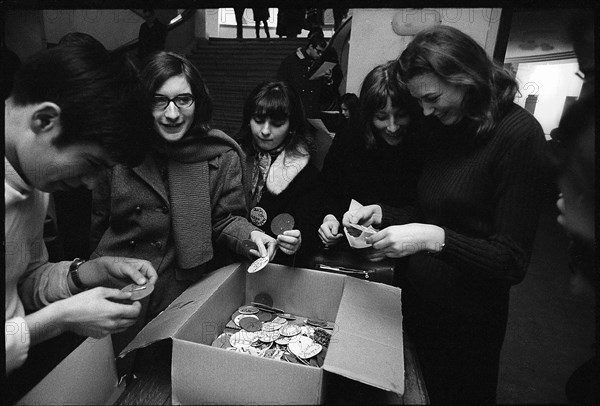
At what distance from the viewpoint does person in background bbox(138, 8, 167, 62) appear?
96 centimetres

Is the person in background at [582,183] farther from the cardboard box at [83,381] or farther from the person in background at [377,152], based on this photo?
the cardboard box at [83,381]

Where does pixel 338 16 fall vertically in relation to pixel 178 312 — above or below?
above

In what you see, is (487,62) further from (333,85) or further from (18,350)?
(18,350)

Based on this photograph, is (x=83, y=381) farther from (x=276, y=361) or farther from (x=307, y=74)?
(x=307, y=74)

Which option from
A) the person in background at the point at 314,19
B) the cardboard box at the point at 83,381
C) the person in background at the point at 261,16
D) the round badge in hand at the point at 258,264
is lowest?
the cardboard box at the point at 83,381

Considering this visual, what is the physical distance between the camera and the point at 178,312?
2.56 ft

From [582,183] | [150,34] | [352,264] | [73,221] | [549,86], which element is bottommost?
[352,264]

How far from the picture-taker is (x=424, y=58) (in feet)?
2.72

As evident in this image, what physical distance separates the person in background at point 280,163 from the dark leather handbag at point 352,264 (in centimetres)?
5

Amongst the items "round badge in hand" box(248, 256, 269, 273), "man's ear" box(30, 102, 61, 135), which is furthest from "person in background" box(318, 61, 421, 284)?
"man's ear" box(30, 102, 61, 135)

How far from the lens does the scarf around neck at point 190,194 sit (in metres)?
0.98

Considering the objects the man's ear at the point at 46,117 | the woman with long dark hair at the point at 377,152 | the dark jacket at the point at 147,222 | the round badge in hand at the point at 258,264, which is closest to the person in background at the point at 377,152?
the woman with long dark hair at the point at 377,152

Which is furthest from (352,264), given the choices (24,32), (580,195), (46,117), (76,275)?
(24,32)

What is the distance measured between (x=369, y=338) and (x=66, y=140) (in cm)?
65
